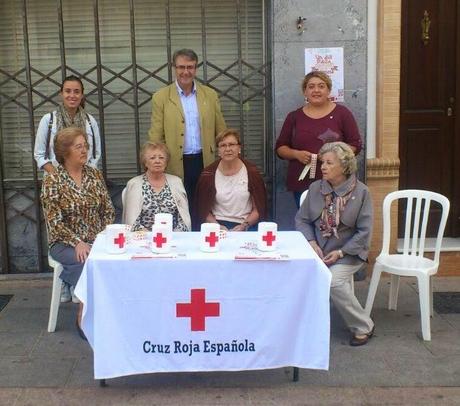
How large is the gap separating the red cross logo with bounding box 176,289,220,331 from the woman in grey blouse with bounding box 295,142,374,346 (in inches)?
38.7

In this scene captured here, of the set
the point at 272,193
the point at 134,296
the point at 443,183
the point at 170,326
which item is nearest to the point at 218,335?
the point at 170,326

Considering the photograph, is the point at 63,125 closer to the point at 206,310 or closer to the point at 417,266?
the point at 206,310

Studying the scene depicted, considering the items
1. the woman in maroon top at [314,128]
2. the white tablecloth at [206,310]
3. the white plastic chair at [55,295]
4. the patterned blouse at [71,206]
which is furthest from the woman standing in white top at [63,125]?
the white tablecloth at [206,310]

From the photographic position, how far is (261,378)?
3916 mm

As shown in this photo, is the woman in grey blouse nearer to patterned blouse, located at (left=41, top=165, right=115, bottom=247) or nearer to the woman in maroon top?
the woman in maroon top

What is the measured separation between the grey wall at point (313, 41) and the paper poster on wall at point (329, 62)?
40 mm

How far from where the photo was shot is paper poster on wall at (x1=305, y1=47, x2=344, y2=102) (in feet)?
17.9

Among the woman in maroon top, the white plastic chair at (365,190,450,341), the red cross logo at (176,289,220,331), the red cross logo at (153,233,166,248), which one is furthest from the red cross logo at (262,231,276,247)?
the woman in maroon top

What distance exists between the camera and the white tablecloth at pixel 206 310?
140 inches

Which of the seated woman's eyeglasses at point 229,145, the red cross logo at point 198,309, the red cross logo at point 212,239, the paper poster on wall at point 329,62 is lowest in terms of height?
the red cross logo at point 198,309

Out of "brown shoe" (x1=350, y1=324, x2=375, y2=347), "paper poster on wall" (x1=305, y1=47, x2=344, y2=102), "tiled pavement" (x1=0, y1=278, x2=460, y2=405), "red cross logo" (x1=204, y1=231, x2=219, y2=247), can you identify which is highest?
"paper poster on wall" (x1=305, y1=47, x2=344, y2=102)

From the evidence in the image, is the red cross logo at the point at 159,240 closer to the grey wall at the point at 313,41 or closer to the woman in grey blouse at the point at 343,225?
the woman in grey blouse at the point at 343,225

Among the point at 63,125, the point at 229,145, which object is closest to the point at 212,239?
the point at 229,145

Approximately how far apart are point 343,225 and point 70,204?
175cm
